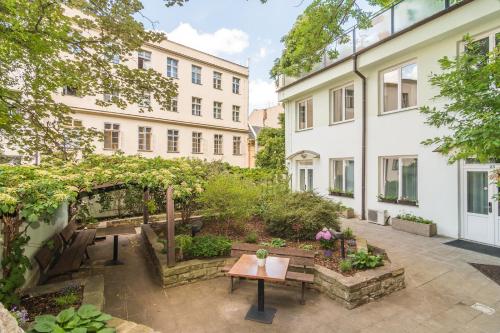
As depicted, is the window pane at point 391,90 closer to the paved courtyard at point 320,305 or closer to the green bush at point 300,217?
the green bush at point 300,217

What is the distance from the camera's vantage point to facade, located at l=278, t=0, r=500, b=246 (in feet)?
24.8

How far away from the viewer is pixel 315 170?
513 inches

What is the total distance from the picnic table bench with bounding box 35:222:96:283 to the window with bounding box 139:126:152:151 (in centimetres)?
1376

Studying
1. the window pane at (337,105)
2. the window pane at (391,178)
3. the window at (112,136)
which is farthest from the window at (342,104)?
the window at (112,136)

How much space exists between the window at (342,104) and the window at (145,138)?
15236 millimetres

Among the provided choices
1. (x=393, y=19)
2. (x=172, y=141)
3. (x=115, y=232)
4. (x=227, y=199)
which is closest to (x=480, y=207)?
(x=393, y=19)


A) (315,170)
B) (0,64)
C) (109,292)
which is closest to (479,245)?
(315,170)

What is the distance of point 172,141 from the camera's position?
22.7 meters

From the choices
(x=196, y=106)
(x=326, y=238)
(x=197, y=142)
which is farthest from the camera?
(x=197, y=142)

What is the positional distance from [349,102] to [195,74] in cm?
1658

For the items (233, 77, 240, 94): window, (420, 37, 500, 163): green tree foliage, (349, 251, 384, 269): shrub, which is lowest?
(349, 251, 384, 269): shrub

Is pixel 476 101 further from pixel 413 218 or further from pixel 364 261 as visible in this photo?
pixel 413 218

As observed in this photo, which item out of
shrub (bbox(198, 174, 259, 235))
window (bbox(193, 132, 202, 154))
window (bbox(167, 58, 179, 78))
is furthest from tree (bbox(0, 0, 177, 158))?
window (bbox(193, 132, 202, 154))

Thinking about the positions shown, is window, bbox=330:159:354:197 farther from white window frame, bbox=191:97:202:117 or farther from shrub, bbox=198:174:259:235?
white window frame, bbox=191:97:202:117
